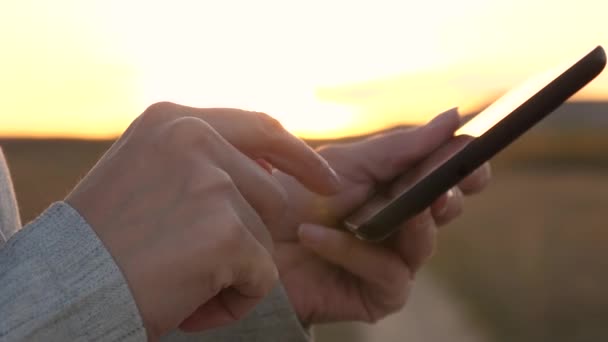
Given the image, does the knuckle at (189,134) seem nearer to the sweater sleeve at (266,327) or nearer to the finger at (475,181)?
the sweater sleeve at (266,327)

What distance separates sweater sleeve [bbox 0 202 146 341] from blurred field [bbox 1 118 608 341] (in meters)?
1.53

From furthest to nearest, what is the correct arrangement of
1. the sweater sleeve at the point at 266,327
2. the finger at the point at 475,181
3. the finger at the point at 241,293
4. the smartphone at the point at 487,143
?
1. the finger at the point at 475,181
2. the sweater sleeve at the point at 266,327
3. the smartphone at the point at 487,143
4. the finger at the point at 241,293

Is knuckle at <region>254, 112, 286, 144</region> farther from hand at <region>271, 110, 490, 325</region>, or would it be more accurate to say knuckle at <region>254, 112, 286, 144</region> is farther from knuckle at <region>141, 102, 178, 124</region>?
hand at <region>271, 110, 490, 325</region>

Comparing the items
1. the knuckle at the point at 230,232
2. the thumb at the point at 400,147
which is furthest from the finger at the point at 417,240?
the knuckle at the point at 230,232

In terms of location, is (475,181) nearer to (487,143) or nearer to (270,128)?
(487,143)

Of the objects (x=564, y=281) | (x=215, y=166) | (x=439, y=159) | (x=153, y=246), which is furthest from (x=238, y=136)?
(x=564, y=281)

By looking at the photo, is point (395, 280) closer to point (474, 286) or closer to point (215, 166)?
point (215, 166)

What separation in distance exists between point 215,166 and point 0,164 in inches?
16.9

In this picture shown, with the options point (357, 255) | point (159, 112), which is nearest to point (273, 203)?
point (159, 112)

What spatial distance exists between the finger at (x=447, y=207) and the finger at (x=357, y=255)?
0.12 m

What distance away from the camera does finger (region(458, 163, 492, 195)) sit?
1955 mm

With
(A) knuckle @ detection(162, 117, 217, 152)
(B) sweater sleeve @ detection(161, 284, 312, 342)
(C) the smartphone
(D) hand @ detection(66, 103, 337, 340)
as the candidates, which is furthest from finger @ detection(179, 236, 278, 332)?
(B) sweater sleeve @ detection(161, 284, 312, 342)

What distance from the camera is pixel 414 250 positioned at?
186 centimetres

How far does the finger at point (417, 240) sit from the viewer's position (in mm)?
1817
